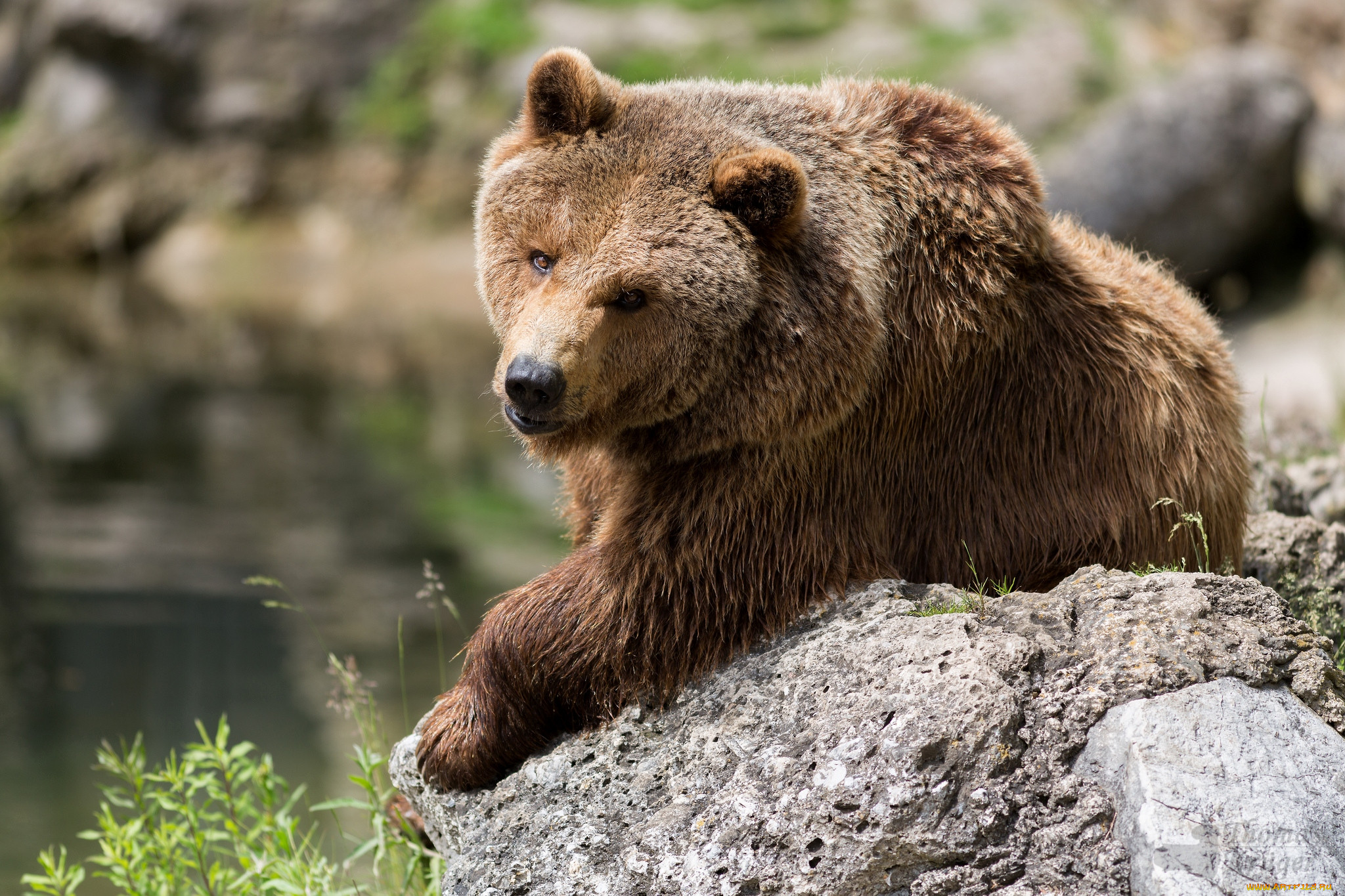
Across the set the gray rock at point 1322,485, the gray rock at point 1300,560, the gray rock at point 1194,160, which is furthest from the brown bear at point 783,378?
the gray rock at point 1194,160

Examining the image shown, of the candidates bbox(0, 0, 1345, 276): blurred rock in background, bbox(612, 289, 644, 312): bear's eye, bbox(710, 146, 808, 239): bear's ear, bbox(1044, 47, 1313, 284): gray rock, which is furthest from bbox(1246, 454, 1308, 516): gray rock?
bbox(0, 0, 1345, 276): blurred rock in background

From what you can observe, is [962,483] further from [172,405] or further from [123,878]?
[172,405]

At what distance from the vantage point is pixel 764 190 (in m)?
3.21

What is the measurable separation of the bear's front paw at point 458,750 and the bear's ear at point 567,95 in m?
1.65

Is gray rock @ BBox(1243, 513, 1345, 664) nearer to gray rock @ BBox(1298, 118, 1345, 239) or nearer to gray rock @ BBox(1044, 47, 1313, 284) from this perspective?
gray rock @ BBox(1044, 47, 1313, 284)

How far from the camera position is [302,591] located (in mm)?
9805

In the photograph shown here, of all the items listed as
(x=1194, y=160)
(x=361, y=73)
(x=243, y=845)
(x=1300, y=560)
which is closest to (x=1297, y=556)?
(x=1300, y=560)

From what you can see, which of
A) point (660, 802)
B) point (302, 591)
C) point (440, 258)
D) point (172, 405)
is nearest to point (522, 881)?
point (660, 802)

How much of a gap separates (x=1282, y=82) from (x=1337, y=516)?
30.7 ft

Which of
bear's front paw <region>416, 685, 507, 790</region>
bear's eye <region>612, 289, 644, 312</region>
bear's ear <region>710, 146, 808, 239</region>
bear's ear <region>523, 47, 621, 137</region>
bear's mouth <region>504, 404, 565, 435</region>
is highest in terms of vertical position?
bear's ear <region>523, 47, 621, 137</region>

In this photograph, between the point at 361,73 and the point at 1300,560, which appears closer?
the point at 1300,560

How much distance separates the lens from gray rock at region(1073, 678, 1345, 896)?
2535 mm

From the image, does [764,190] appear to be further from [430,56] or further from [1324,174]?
[430,56]

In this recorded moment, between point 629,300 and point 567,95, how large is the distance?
625 mm
